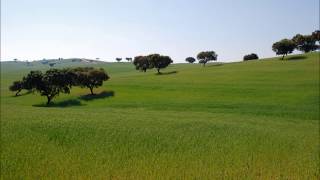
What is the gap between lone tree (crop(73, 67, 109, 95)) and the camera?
73.6m

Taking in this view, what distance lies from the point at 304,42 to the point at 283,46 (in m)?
11.7

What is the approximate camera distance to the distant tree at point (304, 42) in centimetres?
12081

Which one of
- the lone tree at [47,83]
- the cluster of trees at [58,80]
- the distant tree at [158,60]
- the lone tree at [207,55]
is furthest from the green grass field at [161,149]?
the lone tree at [207,55]

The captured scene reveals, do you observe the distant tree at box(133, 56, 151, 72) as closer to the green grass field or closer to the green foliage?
the green foliage

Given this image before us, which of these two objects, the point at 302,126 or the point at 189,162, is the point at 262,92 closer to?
the point at 302,126

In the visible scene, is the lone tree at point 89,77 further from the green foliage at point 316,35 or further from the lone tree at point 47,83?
the green foliage at point 316,35

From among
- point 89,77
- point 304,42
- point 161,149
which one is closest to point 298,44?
point 304,42

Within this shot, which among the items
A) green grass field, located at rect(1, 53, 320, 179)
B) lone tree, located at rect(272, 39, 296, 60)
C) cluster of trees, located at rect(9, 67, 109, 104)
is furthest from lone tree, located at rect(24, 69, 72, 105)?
lone tree, located at rect(272, 39, 296, 60)

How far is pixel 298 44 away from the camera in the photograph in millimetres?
120938

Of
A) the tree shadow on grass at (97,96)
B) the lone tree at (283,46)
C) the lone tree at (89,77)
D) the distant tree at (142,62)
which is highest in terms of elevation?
the lone tree at (283,46)

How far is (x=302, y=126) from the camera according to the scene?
35.7 meters

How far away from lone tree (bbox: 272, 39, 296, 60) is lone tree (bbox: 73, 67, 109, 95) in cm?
5572

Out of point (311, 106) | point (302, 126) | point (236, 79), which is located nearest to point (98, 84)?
point (236, 79)

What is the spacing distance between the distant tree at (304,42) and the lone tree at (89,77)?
66.2 m
